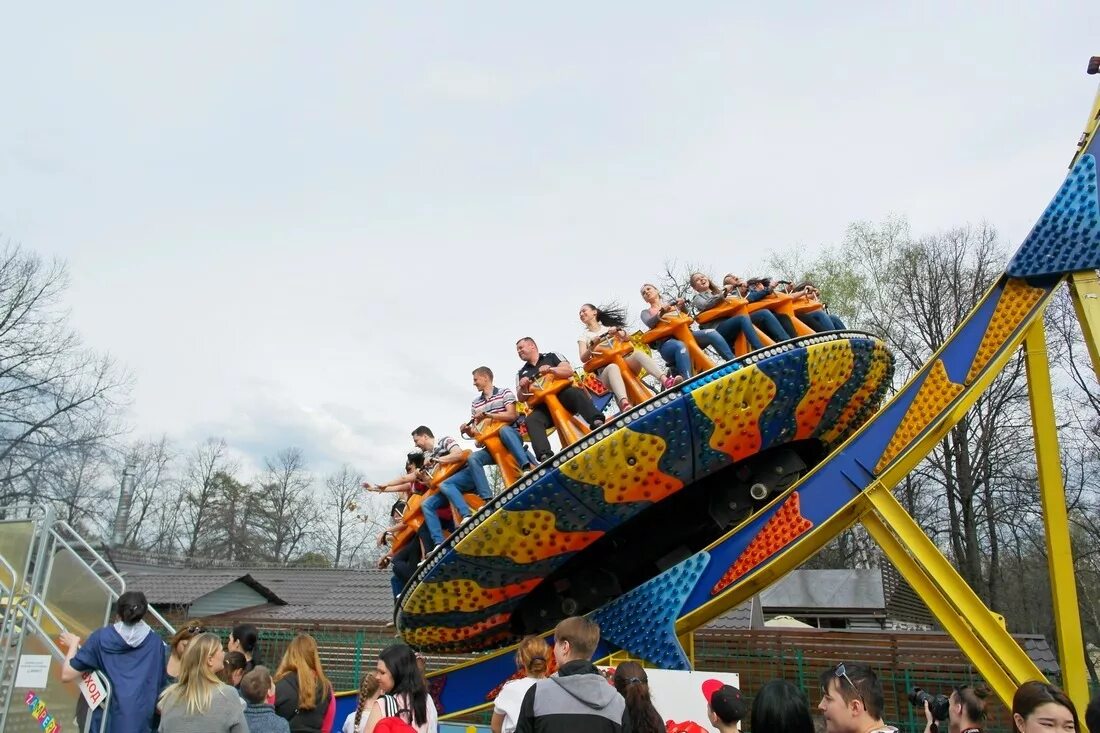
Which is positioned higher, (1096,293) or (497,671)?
(1096,293)

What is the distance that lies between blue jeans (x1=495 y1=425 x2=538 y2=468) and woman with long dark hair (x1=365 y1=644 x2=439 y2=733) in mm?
3747

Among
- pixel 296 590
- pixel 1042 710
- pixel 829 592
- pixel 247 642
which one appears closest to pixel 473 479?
pixel 247 642

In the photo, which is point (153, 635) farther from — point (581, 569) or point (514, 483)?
point (581, 569)

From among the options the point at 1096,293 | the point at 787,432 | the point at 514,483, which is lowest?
the point at 514,483

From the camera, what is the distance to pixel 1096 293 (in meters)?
6.14

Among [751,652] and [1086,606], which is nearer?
[751,652]

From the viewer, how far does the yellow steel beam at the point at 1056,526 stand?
5.78 metres

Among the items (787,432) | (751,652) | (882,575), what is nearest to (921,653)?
(751,652)

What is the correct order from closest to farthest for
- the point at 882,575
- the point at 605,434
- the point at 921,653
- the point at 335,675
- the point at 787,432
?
the point at 605,434, the point at 787,432, the point at 921,653, the point at 335,675, the point at 882,575

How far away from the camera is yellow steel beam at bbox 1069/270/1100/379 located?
19.9 feet

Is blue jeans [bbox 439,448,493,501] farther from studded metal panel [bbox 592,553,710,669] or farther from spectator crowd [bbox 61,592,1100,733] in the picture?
spectator crowd [bbox 61,592,1100,733]

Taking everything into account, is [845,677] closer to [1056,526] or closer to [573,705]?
[573,705]

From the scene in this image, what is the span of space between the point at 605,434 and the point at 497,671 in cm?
266

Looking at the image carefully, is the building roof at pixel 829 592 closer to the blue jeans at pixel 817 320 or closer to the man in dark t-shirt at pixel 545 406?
the blue jeans at pixel 817 320
